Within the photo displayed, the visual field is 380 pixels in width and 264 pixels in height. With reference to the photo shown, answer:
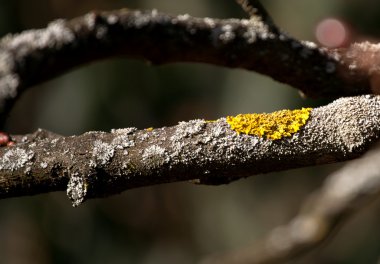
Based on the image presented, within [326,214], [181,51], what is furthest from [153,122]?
[181,51]

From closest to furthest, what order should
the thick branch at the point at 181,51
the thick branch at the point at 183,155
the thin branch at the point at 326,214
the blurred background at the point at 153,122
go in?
the thick branch at the point at 183,155 < the thick branch at the point at 181,51 < the thin branch at the point at 326,214 < the blurred background at the point at 153,122

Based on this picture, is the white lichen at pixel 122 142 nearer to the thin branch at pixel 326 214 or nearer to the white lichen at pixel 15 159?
the white lichen at pixel 15 159

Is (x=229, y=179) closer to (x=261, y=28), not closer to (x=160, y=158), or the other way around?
(x=160, y=158)

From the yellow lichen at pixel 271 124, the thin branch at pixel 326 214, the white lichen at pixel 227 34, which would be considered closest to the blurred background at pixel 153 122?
the thin branch at pixel 326 214

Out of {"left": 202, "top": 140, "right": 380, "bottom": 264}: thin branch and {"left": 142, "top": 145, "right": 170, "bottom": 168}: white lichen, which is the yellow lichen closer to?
{"left": 142, "top": 145, "right": 170, "bottom": 168}: white lichen

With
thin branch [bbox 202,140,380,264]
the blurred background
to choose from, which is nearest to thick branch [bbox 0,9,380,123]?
thin branch [bbox 202,140,380,264]

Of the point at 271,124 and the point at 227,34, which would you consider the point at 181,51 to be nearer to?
the point at 227,34
